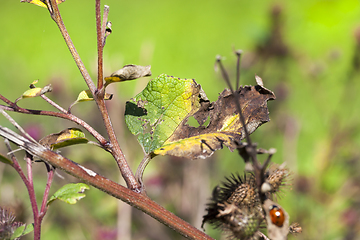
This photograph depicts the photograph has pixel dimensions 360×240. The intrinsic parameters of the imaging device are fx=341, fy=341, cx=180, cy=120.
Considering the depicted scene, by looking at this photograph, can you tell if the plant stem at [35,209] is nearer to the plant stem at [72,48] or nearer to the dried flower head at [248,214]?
the plant stem at [72,48]

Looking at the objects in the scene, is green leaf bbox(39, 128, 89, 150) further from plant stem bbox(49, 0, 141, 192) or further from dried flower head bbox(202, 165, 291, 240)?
dried flower head bbox(202, 165, 291, 240)

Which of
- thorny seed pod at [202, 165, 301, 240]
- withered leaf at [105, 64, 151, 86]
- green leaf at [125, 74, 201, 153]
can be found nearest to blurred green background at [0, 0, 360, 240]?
thorny seed pod at [202, 165, 301, 240]

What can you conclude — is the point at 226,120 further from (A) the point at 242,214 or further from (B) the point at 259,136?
(B) the point at 259,136

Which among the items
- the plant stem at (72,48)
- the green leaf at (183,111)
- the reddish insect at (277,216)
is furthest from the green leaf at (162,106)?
the reddish insect at (277,216)

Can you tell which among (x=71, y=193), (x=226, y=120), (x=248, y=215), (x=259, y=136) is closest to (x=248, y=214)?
(x=248, y=215)

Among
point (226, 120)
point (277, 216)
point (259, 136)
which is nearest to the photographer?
point (277, 216)
